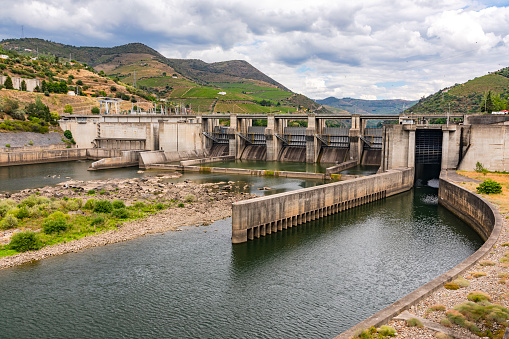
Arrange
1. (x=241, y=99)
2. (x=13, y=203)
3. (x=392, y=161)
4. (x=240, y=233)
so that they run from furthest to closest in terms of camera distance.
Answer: (x=241, y=99), (x=392, y=161), (x=13, y=203), (x=240, y=233)

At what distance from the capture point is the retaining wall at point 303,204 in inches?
1024

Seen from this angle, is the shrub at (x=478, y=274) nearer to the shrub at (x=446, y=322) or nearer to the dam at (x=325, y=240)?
the dam at (x=325, y=240)

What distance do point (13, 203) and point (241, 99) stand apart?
426ft

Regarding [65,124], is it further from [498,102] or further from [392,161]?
[498,102]

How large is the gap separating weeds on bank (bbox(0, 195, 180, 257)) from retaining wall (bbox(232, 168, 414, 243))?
9390 mm

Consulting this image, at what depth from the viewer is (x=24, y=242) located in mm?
23578

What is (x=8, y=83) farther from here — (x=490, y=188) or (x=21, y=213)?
(x=490, y=188)

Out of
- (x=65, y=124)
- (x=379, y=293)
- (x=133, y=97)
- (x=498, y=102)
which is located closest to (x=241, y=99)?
(x=133, y=97)

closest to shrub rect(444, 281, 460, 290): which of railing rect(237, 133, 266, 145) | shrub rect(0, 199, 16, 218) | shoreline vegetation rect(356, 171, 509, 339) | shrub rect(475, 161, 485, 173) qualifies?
shoreline vegetation rect(356, 171, 509, 339)

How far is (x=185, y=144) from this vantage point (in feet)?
230

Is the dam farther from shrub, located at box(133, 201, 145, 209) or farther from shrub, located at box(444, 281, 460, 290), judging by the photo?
shrub, located at box(133, 201, 145, 209)

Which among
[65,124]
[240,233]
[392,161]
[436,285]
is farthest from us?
[65,124]

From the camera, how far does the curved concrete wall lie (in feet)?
44.3

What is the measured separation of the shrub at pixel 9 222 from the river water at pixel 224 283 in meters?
6.57
